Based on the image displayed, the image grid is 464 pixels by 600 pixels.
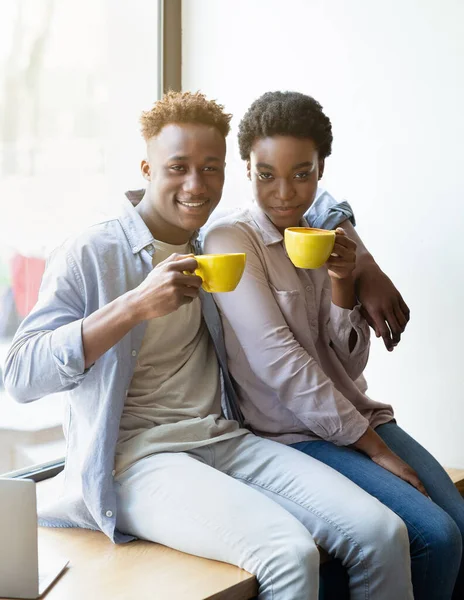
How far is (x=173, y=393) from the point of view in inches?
70.0

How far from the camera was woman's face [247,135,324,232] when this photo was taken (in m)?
1.89

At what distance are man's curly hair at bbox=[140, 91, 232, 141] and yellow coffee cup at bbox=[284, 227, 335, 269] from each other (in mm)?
304

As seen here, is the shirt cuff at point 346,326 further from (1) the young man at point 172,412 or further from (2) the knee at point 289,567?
(2) the knee at point 289,567

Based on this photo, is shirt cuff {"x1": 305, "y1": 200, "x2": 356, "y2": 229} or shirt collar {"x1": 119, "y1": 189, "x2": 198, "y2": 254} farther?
shirt cuff {"x1": 305, "y1": 200, "x2": 356, "y2": 229}

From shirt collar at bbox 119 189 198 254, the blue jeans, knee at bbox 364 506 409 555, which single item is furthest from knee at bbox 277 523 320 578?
shirt collar at bbox 119 189 198 254

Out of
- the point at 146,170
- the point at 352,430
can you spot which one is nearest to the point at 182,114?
the point at 146,170

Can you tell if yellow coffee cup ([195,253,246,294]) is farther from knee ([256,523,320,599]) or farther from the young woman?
knee ([256,523,320,599])

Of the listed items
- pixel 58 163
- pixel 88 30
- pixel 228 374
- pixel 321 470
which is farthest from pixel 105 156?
pixel 321 470

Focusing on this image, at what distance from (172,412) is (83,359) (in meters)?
0.27

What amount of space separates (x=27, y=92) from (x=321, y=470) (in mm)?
1398

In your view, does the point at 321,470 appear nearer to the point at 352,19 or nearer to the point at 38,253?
the point at 38,253

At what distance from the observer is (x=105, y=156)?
2674 mm

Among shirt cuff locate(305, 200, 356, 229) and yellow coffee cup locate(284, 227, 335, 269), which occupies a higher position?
shirt cuff locate(305, 200, 356, 229)

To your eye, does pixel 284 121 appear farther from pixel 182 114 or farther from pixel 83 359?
pixel 83 359
